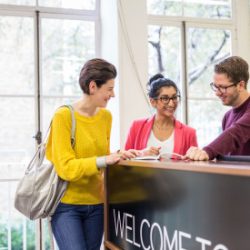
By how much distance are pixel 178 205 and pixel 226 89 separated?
30.5 inches

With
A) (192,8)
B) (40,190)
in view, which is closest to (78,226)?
(40,190)

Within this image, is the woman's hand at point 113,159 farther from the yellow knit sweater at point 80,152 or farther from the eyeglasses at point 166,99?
the eyeglasses at point 166,99

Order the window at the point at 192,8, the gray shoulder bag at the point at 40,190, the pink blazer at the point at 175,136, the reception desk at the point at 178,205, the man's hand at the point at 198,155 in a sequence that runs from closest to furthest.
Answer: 1. the reception desk at the point at 178,205
2. the man's hand at the point at 198,155
3. the gray shoulder bag at the point at 40,190
4. the pink blazer at the point at 175,136
5. the window at the point at 192,8

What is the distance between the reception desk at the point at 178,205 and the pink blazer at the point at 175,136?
38 cm

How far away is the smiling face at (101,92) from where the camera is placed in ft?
5.75

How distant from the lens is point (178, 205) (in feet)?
3.83

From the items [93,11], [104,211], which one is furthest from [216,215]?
[93,11]

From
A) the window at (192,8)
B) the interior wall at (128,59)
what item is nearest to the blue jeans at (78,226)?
the interior wall at (128,59)

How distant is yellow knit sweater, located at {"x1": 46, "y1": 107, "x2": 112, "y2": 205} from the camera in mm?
1604

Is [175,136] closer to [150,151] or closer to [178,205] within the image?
[150,151]

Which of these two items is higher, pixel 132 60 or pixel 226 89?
pixel 132 60

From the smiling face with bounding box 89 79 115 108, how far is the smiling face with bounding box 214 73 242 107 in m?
0.46

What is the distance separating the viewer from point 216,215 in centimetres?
99

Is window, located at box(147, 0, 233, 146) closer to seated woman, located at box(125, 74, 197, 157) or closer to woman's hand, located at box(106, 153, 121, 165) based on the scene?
seated woman, located at box(125, 74, 197, 157)
